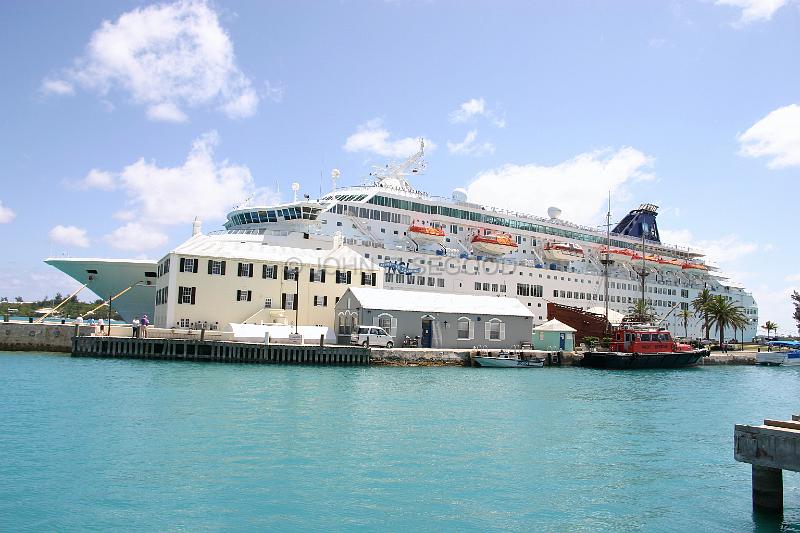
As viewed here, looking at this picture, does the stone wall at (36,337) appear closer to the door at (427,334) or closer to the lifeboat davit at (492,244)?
the door at (427,334)

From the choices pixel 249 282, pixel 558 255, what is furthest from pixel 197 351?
pixel 558 255

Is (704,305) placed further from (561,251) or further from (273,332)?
(273,332)

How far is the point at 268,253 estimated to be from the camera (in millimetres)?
41938

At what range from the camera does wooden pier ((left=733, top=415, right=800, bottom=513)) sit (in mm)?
9125

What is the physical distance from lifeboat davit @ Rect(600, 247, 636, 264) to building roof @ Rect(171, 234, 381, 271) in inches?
1228

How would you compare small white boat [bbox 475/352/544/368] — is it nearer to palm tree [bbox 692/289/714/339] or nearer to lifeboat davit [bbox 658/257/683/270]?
palm tree [bbox 692/289/714/339]

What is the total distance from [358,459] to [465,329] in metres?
29.2

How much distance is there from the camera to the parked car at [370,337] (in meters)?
37.9

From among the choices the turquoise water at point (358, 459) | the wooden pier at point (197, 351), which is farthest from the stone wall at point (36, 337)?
the turquoise water at point (358, 459)

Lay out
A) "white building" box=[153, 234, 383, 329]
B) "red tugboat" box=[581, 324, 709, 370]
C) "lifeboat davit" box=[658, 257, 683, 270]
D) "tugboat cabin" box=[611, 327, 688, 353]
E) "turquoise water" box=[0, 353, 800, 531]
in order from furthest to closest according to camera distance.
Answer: "lifeboat davit" box=[658, 257, 683, 270] → "tugboat cabin" box=[611, 327, 688, 353] → "red tugboat" box=[581, 324, 709, 370] → "white building" box=[153, 234, 383, 329] → "turquoise water" box=[0, 353, 800, 531]

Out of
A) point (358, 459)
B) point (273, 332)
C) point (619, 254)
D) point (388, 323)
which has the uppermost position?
point (619, 254)

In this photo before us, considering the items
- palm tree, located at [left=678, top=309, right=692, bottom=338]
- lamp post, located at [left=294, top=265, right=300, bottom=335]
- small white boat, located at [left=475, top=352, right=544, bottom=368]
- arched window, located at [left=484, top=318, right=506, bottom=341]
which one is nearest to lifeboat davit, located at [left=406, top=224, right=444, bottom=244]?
arched window, located at [left=484, top=318, right=506, bottom=341]

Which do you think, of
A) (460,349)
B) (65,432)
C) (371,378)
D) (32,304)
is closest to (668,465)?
(65,432)

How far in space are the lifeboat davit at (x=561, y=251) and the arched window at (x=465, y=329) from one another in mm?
21673
